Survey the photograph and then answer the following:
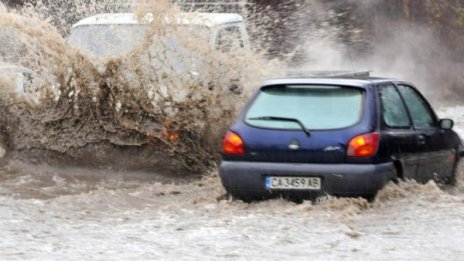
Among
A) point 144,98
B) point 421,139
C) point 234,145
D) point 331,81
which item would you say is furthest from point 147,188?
point 421,139

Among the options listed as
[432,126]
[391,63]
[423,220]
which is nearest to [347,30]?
[391,63]

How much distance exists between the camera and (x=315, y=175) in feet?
27.7

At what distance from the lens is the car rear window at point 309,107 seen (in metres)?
8.67

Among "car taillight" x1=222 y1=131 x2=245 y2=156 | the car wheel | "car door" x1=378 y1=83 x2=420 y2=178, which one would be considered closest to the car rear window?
"car taillight" x1=222 y1=131 x2=245 y2=156

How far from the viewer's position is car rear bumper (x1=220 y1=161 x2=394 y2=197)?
8352 mm

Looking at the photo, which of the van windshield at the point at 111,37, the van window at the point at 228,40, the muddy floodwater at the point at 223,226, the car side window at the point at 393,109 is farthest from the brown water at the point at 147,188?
the car side window at the point at 393,109

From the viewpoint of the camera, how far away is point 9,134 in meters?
12.4

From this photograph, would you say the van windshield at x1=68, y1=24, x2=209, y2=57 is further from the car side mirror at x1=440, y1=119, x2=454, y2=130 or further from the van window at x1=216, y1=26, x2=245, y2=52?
the car side mirror at x1=440, y1=119, x2=454, y2=130

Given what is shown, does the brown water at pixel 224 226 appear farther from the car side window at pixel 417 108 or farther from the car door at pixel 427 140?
the car side window at pixel 417 108

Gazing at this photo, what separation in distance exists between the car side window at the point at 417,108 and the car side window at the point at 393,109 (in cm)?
18

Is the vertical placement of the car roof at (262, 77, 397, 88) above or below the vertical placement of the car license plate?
above

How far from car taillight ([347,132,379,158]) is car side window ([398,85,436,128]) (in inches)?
50.2

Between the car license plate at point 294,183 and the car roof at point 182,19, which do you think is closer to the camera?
the car license plate at point 294,183

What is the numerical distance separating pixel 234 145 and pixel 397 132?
1555 millimetres
